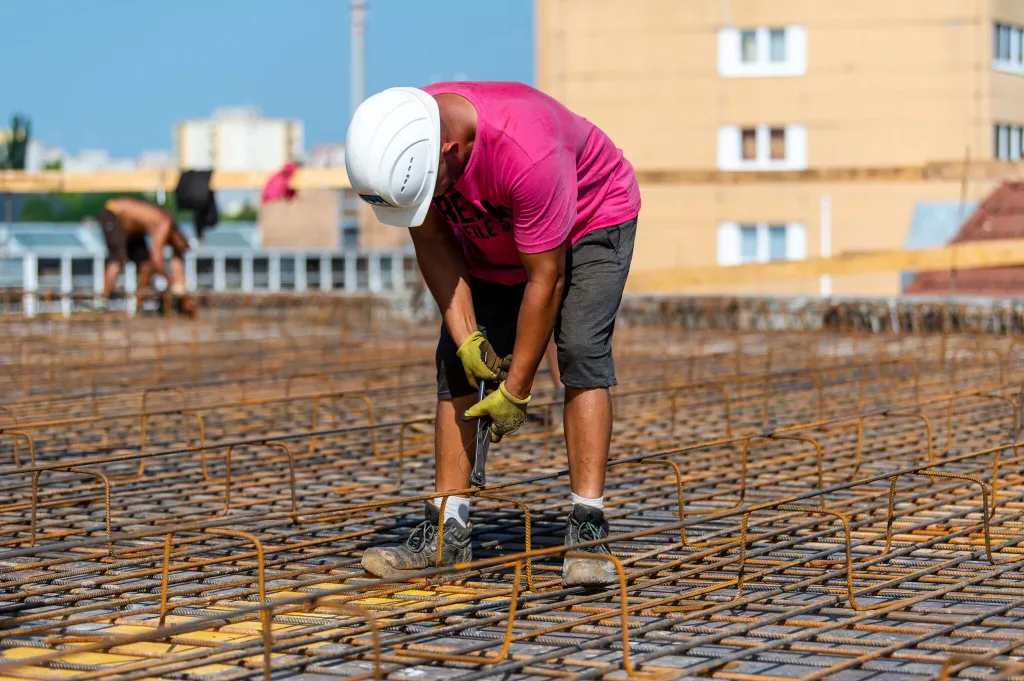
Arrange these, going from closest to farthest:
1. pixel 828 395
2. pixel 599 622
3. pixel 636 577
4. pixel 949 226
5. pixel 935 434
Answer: pixel 599 622 → pixel 636 577 → pixel 935 434 → pixel 828 395 → pixel 949 226

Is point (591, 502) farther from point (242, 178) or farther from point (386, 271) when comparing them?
point (386, 271)

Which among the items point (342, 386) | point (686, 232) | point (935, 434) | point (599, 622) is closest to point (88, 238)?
point (686, 232)

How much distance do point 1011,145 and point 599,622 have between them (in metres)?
20.4

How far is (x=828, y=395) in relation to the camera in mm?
7840

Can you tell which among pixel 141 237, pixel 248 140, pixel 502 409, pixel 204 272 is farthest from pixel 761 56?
pixel 248 140

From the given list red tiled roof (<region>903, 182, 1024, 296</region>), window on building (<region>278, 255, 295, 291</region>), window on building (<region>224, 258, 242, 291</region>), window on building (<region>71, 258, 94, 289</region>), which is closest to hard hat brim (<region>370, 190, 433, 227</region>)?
red tiled roof (<region>903, 182, 1024, 296</region>)

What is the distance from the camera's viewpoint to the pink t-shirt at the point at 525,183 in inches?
131

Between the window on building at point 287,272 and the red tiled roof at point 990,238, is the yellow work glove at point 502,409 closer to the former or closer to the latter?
the red tiled roof at point 990,238

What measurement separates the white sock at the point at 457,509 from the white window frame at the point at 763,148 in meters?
18.6

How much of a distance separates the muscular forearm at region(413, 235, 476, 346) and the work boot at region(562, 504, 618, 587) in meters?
0.55

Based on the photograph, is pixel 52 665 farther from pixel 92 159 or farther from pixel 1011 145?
pixel 92 159

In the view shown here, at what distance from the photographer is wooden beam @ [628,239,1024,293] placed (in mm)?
10930

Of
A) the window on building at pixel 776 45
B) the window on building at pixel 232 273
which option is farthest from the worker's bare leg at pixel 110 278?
the window on building at pixel 232 273

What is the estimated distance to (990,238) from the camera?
16172 mm
